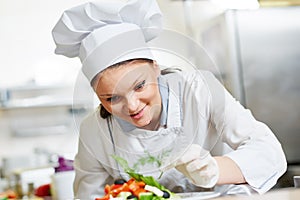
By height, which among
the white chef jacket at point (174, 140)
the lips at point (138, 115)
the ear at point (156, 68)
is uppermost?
the ear at point (156, 68)

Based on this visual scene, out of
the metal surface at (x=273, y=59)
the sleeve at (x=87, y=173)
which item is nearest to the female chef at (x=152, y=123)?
the sleeve at (x=87, y=173)

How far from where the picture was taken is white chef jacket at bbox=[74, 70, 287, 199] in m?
0.75

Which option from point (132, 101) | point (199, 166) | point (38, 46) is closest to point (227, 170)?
point (199, 166)

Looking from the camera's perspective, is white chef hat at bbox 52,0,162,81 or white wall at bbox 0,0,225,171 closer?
white chef hat at bbox 52,0,162,81

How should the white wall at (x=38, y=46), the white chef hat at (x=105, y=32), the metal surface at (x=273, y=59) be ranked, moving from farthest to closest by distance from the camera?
the metal surface at (x=273, y=59)
the white wall at (x=38, y=46)
the white chef hat at (x=105, y=32)

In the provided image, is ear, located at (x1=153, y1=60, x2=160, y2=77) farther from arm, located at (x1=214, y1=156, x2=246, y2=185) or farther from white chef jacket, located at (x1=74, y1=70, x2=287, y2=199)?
arm, located at (x1=214, y1=156, x2=246, y2=185)

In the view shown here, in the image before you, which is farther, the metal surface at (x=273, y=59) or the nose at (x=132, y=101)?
the metal surface at (x=273, y=59)

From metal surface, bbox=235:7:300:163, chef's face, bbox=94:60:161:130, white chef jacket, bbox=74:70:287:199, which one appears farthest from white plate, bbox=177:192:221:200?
metal surface, bbox=235:7:300:163

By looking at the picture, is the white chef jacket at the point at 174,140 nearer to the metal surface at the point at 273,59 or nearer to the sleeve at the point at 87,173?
the sleeve at the point at 87,173

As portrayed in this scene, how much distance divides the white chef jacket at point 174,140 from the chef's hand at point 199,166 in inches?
0.4

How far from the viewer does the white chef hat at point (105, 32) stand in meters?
0.70

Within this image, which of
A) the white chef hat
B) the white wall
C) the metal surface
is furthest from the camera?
the metal surface

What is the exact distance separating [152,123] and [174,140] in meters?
0.04

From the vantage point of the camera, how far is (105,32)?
707 mm
